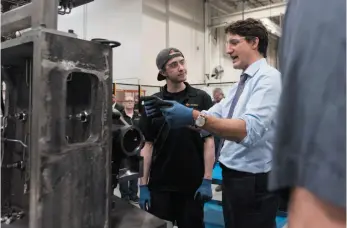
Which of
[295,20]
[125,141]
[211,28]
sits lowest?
[125,141]

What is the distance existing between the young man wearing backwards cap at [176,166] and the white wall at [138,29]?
12.8ft

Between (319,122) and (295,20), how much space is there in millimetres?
122

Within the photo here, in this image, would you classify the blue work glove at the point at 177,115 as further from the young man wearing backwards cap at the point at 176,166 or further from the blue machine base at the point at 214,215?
the blue machine base at the point at 214,215

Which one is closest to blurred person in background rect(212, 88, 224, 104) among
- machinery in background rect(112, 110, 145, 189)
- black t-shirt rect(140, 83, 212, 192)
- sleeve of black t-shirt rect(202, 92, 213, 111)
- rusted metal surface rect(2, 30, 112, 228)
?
sleeve of black t-shirt rect(202, 92, 213, 111)

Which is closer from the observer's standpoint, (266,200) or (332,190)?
(332,190)

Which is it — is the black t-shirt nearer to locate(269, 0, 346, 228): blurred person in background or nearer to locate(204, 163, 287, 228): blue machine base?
locate(204, 163, 287, 228): blue machine base

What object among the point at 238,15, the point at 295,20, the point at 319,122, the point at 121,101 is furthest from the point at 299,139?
the point at 238,15

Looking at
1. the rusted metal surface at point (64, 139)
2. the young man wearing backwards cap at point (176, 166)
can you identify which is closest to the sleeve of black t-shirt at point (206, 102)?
the young man wearing backwards cap at point (176, 166)

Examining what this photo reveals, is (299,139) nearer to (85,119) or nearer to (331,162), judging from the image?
(331,162)

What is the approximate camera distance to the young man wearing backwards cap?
1741mm

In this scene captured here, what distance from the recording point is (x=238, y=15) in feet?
21.2

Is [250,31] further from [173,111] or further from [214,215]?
[214,215]

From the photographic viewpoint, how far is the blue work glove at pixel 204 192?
1674mm

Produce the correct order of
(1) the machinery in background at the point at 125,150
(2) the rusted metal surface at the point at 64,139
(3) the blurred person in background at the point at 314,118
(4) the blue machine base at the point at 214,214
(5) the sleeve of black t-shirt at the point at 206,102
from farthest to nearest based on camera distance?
(4) the blue machine base at the point at 214,214, (5) the sleeve of black t-shirt at the point at 206,102, (1) the machinery in background at the point at 125,150, (2) the rusted metal surface at the point at 64,139, (3) the blurred person in background at the point at 314,118
